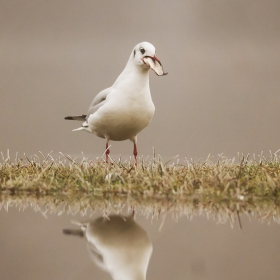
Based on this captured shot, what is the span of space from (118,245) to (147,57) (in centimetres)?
267

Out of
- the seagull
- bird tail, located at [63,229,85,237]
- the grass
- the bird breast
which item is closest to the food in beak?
the seagull

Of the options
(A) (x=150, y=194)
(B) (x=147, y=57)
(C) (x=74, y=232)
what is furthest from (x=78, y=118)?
(C) (x=74, y=232)

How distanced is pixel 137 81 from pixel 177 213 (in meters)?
2.13

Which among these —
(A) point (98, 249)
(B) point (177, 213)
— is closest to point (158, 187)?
(B) point (177, 213)

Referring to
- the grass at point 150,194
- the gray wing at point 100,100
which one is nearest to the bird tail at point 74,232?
the grass at point 150,194

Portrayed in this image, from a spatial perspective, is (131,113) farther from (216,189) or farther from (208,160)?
(216,189)

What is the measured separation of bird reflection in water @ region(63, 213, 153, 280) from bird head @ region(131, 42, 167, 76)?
2149 millimetres

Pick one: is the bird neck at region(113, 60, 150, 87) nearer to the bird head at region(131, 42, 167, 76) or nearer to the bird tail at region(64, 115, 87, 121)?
the bird head at region(131, 42, 167, 76)

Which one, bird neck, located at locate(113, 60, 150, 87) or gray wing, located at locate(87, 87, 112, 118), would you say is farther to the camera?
gray wing, located at locate(87, 87, 112, 118)

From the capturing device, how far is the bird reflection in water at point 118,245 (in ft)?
4.57

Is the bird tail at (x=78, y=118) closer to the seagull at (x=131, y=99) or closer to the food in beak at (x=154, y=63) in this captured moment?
the seagull at (x=131, y=99)

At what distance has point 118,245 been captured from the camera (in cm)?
155

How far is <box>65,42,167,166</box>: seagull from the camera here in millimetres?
A: 3992

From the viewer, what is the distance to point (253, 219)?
6.60 feet
